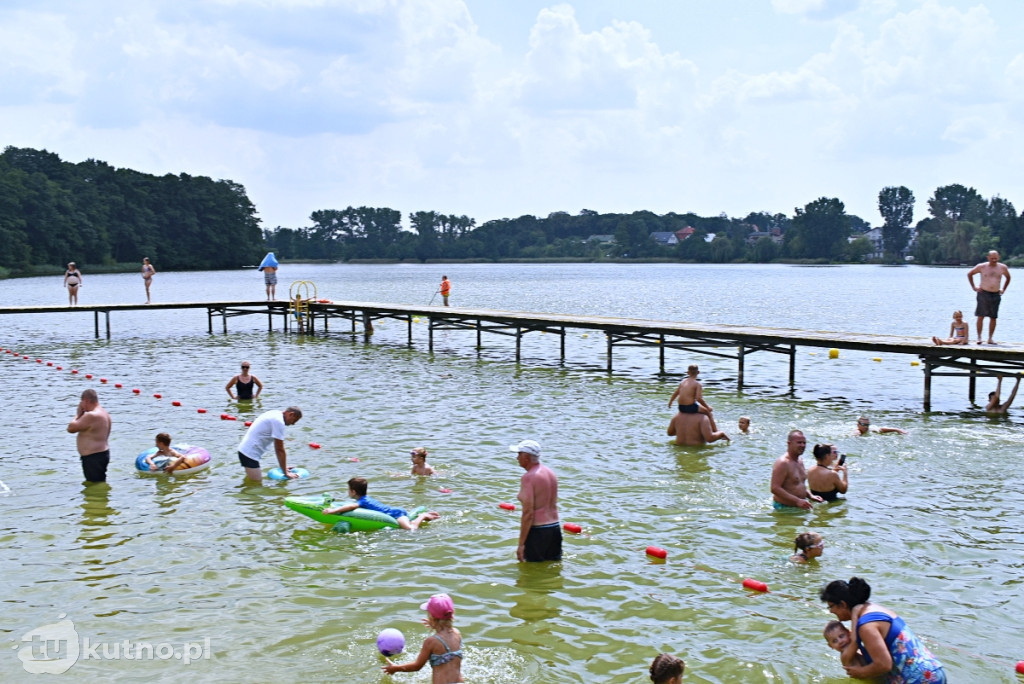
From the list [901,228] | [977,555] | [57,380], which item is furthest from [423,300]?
[901,228]

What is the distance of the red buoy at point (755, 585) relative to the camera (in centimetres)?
1002

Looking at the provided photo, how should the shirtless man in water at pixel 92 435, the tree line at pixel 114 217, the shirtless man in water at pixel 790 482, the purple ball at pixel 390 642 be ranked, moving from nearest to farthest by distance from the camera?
the purple ball at pixel 390 642 < the shirtless man in water at pixel 790 482 < the shirtless man in water at pixel 92 435 < the tree line at pixel 114 217

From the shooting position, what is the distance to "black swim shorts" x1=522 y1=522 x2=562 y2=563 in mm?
10469

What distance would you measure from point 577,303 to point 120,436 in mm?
55443

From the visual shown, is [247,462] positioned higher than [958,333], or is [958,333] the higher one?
[958,333]

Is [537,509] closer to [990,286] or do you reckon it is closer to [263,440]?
[263,440]

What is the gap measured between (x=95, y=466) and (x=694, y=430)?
33.2ft

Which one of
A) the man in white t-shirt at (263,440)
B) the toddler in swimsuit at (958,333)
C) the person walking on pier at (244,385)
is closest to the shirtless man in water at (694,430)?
the man in white t-shirt at (263,440)

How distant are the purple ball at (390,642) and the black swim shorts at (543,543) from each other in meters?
2.45

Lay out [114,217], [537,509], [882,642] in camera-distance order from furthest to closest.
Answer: [114,217] < [537,509] < [882,642]

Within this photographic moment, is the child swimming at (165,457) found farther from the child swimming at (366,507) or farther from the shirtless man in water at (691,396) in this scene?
the shirtless man in water at (691,396)

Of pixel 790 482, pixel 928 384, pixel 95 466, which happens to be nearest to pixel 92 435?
pixel 95 466

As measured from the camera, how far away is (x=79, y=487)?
13984mm

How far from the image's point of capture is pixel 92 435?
13734 mm
